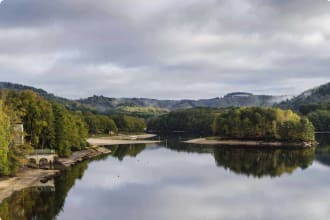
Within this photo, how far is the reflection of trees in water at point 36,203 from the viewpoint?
116ft

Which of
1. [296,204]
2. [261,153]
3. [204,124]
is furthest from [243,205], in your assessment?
[204,124]

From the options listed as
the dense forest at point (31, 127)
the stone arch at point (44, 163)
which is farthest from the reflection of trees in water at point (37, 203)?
the stone arch at point (44, 163)

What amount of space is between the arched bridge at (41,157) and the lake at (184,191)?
12.2ft

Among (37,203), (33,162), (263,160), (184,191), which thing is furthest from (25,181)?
(263,160)

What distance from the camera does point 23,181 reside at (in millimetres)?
47906

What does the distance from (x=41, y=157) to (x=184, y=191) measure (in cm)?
2188

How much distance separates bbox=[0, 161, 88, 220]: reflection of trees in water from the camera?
35344 mm

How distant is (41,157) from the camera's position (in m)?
60.3

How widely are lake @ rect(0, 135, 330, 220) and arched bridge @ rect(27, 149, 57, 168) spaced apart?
3713 millimetres

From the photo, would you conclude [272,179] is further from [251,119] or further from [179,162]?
[251,119]

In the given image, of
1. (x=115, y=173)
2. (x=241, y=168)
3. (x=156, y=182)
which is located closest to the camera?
(x=156, y=182)

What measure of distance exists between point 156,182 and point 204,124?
109636mm

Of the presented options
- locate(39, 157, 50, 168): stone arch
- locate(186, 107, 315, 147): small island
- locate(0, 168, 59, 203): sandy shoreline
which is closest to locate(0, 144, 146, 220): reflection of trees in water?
locate(0, 168, 59, 203): sandy shoreline

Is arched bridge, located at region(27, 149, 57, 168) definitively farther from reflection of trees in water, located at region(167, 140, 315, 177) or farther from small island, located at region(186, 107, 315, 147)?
small island, located at region(186, 107, 315, 147)
